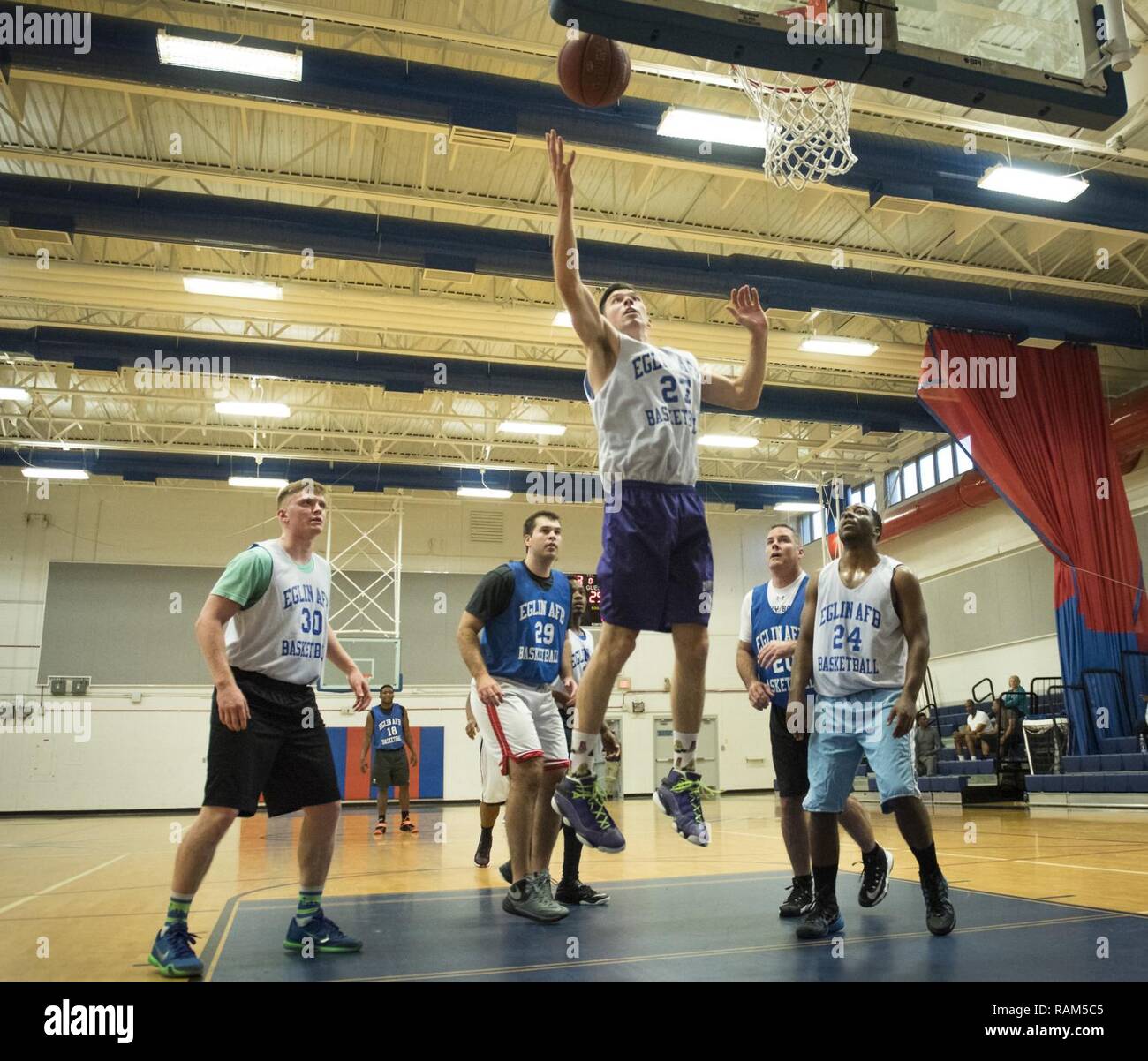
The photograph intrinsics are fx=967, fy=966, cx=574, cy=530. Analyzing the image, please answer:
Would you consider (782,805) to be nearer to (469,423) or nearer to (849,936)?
(849,936)

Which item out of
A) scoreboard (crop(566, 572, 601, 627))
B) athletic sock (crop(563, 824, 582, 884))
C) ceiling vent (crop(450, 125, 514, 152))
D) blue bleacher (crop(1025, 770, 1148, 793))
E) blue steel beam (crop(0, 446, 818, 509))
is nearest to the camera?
athletic sock (crop(563, 824, 582, 884))

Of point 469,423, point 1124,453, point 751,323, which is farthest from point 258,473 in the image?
point 751,323

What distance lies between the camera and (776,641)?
17.5 feet

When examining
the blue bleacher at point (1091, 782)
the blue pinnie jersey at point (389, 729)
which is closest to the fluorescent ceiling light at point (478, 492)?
the blue pinnie jersey at point (389, 729)

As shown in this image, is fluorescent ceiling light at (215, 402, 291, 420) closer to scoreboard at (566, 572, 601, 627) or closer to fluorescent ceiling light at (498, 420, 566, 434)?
fluorescent ceiling light at (498, 420, 566, 434)

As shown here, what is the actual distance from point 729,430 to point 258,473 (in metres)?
10.1

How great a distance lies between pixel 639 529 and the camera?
363 centimetres

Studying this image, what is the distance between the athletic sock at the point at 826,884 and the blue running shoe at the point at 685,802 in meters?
0.79

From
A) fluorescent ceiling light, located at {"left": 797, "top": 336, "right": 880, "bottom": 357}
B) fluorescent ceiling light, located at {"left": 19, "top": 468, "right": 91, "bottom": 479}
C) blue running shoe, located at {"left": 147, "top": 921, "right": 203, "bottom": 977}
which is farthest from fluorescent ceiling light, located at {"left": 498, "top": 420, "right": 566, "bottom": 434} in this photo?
blue running shoe, located at {"left": 147, "top": 921, "right": 203, "bottom": 977}

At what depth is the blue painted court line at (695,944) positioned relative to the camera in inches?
130

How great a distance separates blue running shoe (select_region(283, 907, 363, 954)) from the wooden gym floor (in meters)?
0.07

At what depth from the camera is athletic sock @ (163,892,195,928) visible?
3709mm

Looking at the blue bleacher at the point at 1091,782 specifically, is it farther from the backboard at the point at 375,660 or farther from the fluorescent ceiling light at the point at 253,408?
the fluorescent ceiling light at the point at 253,408

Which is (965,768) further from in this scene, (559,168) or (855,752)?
(559,168)
